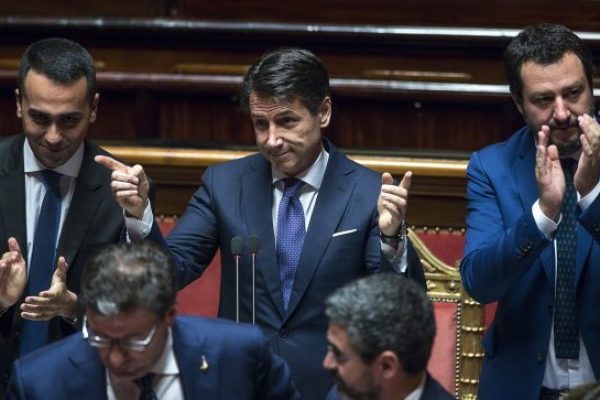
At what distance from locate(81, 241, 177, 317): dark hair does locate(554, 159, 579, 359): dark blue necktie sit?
54 cm

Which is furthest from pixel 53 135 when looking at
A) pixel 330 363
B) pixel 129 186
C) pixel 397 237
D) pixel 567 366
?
pixel 567 366

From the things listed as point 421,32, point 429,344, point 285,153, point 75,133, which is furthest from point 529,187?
point 421,32

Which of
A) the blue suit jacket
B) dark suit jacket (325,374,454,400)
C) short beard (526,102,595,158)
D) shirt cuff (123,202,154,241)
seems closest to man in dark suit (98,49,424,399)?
shirt cuff (123,202,154,241)

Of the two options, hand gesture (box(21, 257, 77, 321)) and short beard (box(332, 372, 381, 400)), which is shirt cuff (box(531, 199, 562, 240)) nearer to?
short beard (box(332, 372, 381, 400))

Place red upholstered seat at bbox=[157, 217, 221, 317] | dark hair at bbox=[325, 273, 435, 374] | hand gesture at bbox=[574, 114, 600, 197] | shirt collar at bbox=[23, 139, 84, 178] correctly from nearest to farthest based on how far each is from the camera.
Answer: dark hair at bbox=[325, 273, 435, 374]
hand gesture at bbox=[574, 114, 600, 197]
shirt collar at bbox=[23, 139, 84, 178]
red upholstered seat at bbox=[157, 217, 221, 317]

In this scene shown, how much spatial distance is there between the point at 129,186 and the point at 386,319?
1.56 feet

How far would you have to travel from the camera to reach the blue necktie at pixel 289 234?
183 centimetres

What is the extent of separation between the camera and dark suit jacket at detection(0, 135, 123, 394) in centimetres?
182

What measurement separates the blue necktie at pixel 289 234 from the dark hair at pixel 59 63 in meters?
0.30

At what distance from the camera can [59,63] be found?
1856mm

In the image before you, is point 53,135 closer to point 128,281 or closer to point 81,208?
point 81,208

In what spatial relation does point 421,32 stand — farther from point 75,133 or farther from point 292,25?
Result: point 75,133

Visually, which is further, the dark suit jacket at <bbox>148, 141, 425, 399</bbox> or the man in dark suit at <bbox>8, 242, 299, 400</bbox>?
the dark suit jacket at <bbox>148, 141, 425, 399</bbox>

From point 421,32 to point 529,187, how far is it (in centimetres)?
82
